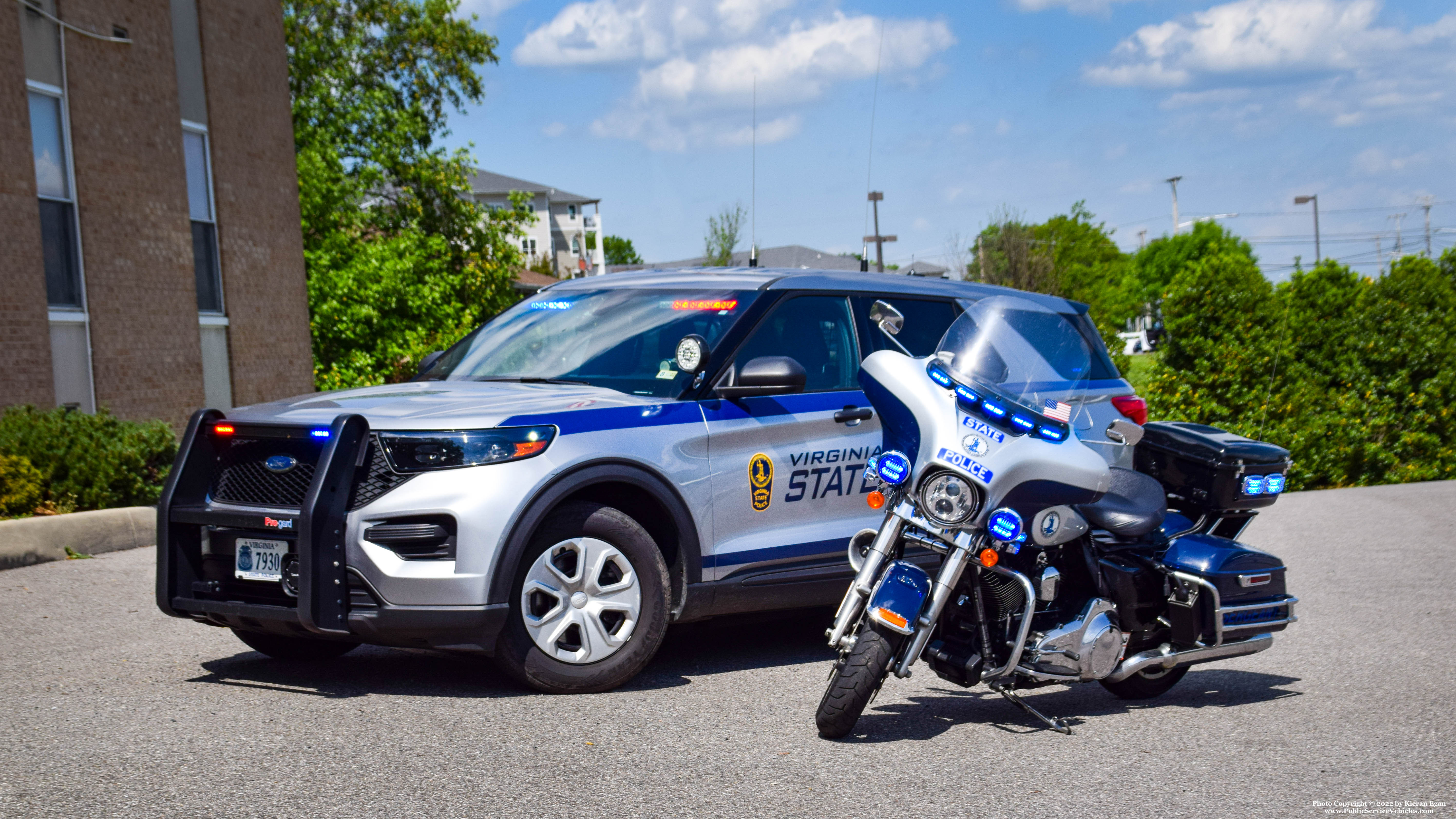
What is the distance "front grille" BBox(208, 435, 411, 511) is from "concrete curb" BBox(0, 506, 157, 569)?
14.2 ft

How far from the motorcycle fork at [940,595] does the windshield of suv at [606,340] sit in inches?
66.0

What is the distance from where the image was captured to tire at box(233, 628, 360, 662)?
19.8 ft

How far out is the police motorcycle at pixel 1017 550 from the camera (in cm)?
469

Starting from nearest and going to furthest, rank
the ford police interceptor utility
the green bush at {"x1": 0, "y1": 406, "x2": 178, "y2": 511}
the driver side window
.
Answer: the ford police interceptor utility, the driver side window, the green bush at {"x1": 0, "y1": 406, "x2": 178, "y2": 511}

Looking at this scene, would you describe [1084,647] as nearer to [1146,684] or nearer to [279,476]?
[1146,684]

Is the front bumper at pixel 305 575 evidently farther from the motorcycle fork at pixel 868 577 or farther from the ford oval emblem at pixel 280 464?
the motorcycle fork at pixel 868 577

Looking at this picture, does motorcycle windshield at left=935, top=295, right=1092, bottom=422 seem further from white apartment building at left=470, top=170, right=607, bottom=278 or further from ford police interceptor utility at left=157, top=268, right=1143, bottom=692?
white apartment building at left=470, top=170, right=607, bottom=278

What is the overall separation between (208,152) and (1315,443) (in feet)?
46.3

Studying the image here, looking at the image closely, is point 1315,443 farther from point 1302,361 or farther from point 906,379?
point 906,379

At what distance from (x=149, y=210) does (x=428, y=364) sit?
9.74 meters

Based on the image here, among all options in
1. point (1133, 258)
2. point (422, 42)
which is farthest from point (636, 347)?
point (1133, 258)

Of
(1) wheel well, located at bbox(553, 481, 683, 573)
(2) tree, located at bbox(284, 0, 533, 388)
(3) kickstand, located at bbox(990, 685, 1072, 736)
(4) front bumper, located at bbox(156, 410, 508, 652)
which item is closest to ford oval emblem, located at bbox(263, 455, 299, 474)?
(4) front bumper, located at bbox(156, 410, 508, 652)

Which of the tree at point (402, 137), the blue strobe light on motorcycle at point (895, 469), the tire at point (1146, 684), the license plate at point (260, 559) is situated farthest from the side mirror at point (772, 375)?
the tree at point (402, 137)

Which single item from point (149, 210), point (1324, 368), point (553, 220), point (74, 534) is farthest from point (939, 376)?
point (553, 220)
